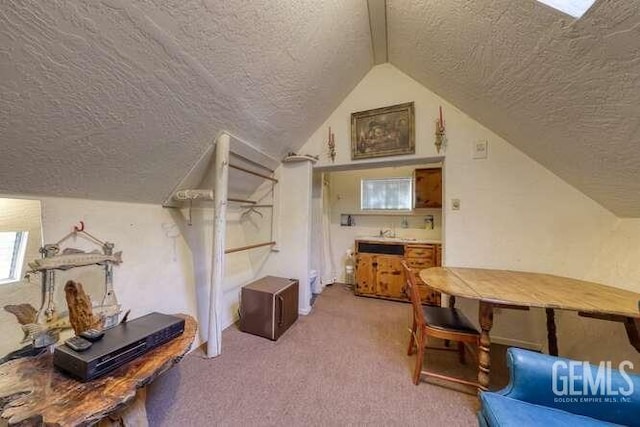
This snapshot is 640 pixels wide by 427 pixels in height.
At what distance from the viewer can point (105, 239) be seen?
1479mm

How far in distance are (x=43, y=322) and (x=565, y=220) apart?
11.9 feet

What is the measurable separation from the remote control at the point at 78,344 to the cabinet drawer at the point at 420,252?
10.5ft

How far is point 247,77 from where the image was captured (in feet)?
5.04

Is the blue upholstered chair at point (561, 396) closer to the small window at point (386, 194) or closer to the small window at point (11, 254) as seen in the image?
the small window at point (11, 254)

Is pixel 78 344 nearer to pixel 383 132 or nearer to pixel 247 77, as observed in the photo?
pixel 247 77

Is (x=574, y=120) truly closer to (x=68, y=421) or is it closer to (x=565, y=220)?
(x=565, y=220)

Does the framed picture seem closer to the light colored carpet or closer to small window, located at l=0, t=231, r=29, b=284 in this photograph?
the light colored carpet

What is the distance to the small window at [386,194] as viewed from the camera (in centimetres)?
383

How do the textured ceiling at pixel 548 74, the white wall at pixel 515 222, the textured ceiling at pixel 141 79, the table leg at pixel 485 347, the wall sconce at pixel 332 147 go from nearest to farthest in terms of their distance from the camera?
the textured ceiling at pixel 141 79 → the textured ceiling at pixel 548 74 → the table leg at pixel 485 347 → the white wall at pixel 515 222 → the wall sconce at pixel 332 147

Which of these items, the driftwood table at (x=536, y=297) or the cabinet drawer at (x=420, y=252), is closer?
the driftwood table at (x=536, y=297)

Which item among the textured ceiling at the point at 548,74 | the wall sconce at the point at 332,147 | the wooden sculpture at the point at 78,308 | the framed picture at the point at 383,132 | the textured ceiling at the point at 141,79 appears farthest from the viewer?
the wall sconce at the point at 332,147

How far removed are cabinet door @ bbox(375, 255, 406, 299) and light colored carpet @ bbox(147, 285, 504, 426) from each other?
986 mm

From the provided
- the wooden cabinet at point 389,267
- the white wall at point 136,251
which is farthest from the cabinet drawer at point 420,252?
the white wall at point 136,251

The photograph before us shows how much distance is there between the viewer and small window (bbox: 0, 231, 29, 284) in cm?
107
